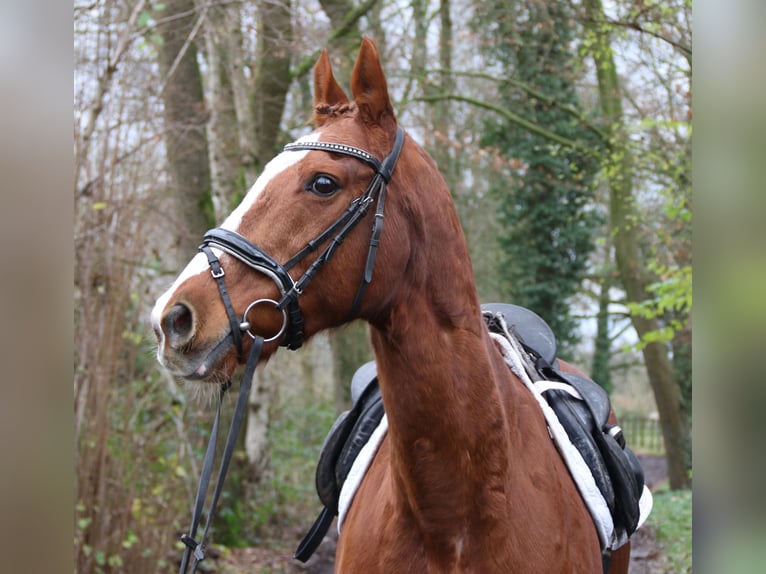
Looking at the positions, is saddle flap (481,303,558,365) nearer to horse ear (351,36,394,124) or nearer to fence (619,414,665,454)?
horse ear (351,36,394,124)

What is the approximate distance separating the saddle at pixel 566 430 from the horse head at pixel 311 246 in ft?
3.15

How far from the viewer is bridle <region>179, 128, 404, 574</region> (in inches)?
77.1

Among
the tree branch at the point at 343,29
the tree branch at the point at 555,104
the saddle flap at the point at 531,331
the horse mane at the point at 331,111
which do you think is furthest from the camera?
the tree branch at the point at 555,104

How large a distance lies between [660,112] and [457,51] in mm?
4039

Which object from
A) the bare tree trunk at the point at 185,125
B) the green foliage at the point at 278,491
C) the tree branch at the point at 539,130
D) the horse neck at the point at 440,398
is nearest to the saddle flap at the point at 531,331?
the horse neck at the point at 440,398

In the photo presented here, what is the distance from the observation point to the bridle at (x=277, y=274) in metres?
1.96

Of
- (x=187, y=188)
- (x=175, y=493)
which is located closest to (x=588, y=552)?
(x=175, y=493)

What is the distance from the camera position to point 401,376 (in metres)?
2.20

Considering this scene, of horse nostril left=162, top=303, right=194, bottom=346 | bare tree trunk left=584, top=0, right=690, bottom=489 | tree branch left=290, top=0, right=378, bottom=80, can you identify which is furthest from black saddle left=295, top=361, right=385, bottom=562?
bare tree trunk left=584, top=0, right=690, bottom=489

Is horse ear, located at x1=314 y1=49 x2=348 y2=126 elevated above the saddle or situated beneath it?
Result: elevated above

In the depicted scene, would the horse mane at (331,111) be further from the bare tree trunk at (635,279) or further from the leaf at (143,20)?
the bare tree trunk at (635,279)

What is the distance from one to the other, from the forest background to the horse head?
34 centimetres

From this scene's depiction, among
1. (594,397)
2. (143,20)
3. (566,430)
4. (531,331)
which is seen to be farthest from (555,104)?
(566,430)
